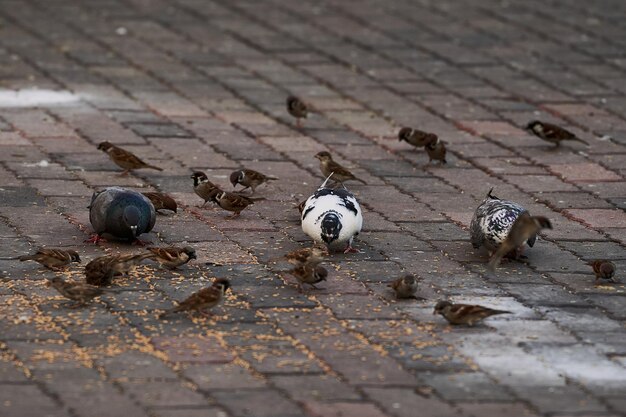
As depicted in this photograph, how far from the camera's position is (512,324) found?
9.06 m

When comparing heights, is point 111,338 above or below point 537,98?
below

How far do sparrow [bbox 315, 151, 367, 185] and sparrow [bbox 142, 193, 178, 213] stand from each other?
1.54 metres

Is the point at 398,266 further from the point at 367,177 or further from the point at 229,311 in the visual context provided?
the point at 367,177

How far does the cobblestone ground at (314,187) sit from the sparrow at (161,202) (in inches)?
4.0

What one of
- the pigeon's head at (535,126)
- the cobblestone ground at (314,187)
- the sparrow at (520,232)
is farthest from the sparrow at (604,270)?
the pigeon's head at (535,126)

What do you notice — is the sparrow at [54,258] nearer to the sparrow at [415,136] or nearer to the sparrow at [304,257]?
the sparrow at [304,257]

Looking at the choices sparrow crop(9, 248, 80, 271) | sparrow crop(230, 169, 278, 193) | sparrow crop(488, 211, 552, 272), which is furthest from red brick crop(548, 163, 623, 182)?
sparrow crop(9, 248, 80, 271)

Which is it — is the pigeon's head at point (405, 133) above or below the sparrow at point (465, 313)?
above

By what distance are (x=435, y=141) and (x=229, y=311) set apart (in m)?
4.49

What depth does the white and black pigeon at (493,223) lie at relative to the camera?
10.2 meters

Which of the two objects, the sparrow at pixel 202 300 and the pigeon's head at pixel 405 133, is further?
the pigeon's head at pixel 405 133

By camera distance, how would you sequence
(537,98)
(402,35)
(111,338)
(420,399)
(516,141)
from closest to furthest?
(420,399) → (111,338) → (516,141) → (537,98) → (402,35)

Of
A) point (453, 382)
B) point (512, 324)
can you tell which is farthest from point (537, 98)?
point (453, 382)

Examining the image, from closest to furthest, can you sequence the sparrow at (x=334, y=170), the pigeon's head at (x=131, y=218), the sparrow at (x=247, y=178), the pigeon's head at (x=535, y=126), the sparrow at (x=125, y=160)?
the pigeon's head at (x=131, y=218) → the sparrow at (x=247, y=178) → the sparrow at (x=334, y=170) → the sparrow at (x=125, y=160) → the pigeon's head at (x=535, y=126)
